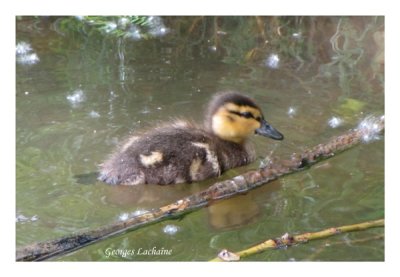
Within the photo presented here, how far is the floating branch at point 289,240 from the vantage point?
2.93 meters

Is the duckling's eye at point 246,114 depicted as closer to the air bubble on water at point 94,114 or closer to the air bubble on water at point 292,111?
the air bubble on water at point 292,111

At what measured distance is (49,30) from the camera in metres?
5.76

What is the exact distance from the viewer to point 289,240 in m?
3.06

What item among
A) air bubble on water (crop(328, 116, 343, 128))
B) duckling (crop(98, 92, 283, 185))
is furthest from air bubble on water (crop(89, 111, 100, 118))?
air bubble on water (crop(328, 116, 343, 128))

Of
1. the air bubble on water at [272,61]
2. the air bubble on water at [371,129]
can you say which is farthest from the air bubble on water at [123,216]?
the air bubble on water at [272,61]

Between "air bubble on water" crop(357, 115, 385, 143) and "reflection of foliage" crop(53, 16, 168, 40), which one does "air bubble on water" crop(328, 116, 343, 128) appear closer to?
"air bubble on water" crop(357, 115, 385, 143)

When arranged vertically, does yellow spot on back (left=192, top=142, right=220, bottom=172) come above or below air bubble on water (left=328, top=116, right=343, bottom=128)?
below

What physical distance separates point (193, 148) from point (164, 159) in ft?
0.58

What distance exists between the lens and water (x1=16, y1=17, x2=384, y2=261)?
10.4ft

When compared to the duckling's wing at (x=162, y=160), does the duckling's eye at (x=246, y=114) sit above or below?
above

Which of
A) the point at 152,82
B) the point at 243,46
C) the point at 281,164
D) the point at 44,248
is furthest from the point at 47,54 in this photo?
the point at 44,248

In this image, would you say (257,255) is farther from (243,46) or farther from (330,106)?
(243,46)

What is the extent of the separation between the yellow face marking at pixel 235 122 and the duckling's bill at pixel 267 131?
2 cm

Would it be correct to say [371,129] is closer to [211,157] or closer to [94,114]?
[211,157]
